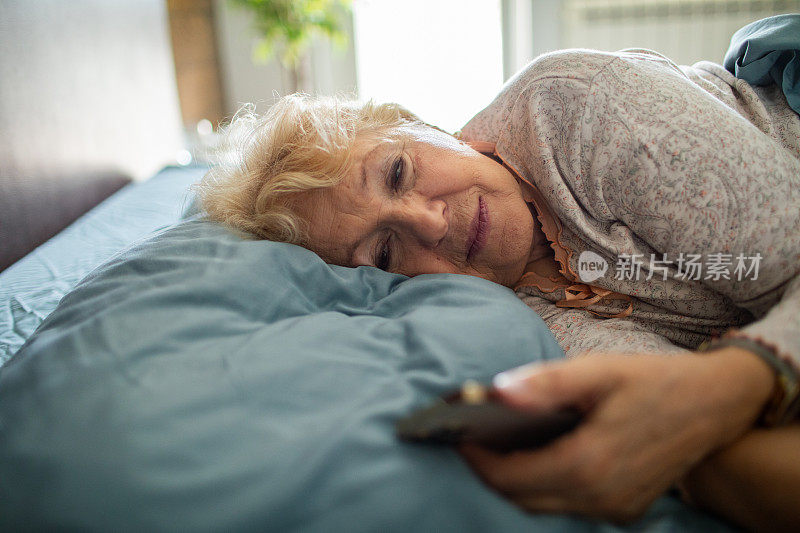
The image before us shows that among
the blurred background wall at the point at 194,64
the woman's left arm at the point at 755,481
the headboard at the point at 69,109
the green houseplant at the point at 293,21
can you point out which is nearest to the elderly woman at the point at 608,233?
the woman's left arm at the point at 755,481

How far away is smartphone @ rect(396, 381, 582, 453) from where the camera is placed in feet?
1.33

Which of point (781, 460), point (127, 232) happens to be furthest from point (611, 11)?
point (781, 460)

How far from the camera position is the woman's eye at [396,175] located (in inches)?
34.3

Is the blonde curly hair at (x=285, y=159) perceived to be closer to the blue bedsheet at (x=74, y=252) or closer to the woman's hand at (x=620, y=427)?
the blue bedsheet at (x=74, y=252)

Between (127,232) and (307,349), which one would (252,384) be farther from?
(127,232)

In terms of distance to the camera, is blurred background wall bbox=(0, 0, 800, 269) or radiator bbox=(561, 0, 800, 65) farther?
radiator bbox=(561, 0, 800, 65)

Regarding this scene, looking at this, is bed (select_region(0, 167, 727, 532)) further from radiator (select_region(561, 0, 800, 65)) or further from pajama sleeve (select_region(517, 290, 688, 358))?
radiator (select_region(561, 0, 800, 65))

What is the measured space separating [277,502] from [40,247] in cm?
115

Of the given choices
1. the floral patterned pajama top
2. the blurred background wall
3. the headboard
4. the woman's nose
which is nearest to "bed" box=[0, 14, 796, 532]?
the woman's nose

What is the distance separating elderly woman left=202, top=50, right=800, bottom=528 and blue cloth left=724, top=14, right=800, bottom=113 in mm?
30

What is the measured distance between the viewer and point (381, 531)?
409mm

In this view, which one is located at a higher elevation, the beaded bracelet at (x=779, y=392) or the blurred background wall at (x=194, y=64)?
the blurred background wall at (x=194, y=64)

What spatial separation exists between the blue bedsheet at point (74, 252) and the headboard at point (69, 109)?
81mm

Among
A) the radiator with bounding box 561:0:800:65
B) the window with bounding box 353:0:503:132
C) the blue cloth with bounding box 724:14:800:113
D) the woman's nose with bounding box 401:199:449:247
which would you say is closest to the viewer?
the woman's nose with bounding box 401:199:449:247
